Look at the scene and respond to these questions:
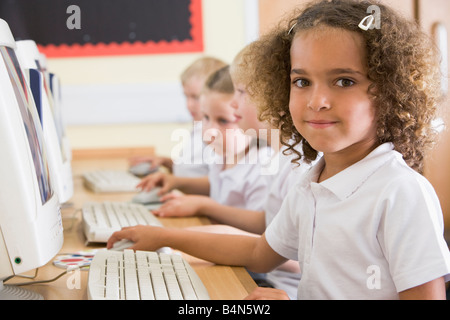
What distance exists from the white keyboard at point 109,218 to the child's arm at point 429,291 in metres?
0.59

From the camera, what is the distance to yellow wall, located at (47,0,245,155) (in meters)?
3.09

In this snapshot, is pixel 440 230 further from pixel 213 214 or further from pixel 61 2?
pixel 61 2

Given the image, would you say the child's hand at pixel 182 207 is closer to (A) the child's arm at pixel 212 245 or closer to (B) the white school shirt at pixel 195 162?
(A) the child's arm at pixel 212 245

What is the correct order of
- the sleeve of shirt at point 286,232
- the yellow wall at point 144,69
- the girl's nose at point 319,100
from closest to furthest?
the girl's nose at point 319,100 → the sleeve of shirt at point 286,232 → the yellow wall at point 144,69

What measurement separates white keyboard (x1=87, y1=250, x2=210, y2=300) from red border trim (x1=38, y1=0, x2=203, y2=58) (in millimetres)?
2306

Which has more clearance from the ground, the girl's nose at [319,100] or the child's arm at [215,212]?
the girl's nose at [319,100]

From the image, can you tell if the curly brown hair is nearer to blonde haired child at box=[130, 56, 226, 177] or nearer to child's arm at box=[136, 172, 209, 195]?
child's arm at box=[136, 172, 209, 195]

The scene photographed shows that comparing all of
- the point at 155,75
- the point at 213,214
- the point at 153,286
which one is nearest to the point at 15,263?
the point at 153,286

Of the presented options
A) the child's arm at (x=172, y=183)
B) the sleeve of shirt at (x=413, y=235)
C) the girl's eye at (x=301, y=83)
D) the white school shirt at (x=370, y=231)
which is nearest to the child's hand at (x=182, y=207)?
the child's arm at (x=172, y=183)

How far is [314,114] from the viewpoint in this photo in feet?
2.66

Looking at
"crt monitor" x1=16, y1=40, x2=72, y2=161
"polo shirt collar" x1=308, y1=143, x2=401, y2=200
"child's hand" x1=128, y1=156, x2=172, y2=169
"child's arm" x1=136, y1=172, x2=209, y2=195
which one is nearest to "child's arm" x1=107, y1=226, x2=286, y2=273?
"polo shirt collar" x1=308, y1=143, x2=401, y2=200

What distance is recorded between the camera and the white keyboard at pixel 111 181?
72.1 inches

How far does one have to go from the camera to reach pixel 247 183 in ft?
5.24

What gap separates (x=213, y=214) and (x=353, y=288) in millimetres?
666
